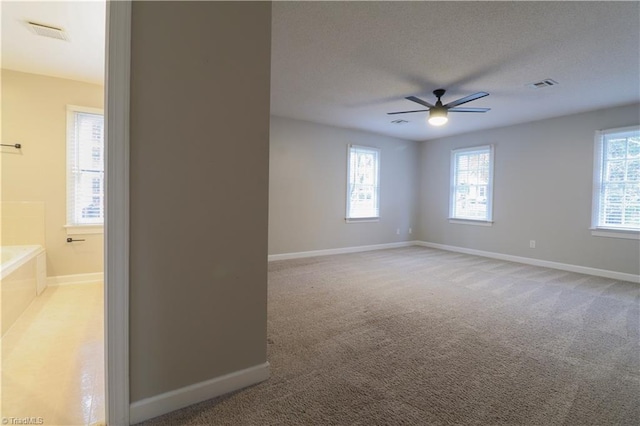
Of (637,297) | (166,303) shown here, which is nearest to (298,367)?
(166,303)

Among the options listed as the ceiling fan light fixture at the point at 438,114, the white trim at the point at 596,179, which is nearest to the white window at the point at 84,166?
the ceiling fan light fixture at the point at 438,114

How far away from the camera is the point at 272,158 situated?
5.26 meters

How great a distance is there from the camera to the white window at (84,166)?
3.80 metres

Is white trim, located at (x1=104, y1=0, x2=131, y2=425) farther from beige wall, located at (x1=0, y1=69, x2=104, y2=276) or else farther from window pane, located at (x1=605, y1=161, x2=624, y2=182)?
window pane, located at (x1=605, y1=161, x2=624, y2=182)

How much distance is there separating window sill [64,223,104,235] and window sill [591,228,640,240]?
23.9 feet

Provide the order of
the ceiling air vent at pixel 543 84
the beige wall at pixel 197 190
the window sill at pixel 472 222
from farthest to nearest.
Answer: the window sill at pixel 472 222, the ceiling air vent at pixel 543 84, the beige wall at pixel 197 190

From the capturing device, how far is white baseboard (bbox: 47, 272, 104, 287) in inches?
149

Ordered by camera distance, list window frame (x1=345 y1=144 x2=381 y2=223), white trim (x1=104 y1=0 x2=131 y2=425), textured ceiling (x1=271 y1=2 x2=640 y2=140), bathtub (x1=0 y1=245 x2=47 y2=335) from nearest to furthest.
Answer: white trim (x1=104 y1=0 x2=131 y2=425), textured ceiling (x1=271 y1=2 x2=640 y2=140), bathtub (x1=0 y1=245 x2=47 y2=335), window frame (x1=345 y1=144 x2=381 y2=223)

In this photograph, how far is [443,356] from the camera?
7.21ft

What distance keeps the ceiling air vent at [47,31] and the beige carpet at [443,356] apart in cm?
324

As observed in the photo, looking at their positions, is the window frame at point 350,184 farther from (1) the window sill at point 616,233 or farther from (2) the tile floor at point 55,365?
(2) the tile floor at point 55,365

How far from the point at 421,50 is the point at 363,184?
12.4 ft

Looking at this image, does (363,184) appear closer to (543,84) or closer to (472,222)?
(472,222)

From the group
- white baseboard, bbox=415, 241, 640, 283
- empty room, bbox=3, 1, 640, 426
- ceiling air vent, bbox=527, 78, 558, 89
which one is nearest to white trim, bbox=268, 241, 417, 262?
empty room, bbox=3, 1, 640, 426
